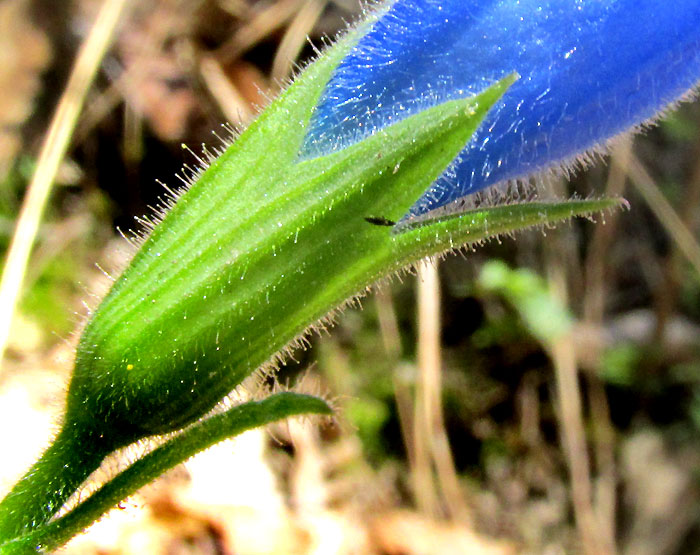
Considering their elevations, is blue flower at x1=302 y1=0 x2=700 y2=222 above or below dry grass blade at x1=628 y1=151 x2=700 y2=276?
below

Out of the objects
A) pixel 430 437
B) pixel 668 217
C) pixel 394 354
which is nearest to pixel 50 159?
pixel 394 354

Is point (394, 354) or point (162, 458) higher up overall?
point (394, 354)

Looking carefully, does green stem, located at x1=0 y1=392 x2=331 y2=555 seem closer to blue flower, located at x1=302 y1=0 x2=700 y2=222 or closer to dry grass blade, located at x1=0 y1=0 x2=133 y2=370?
blue flower, located at x1=302 y1=0 x2=700 y2=222

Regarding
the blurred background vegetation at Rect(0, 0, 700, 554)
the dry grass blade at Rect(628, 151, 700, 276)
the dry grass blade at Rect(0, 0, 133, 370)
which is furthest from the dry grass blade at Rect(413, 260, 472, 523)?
the dry grass blade at Rect(0, 0, 133, 370)

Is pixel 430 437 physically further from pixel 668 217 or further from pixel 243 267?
pixel 243 267

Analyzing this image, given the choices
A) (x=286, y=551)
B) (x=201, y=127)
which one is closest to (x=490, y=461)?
(x=286, y=551)
